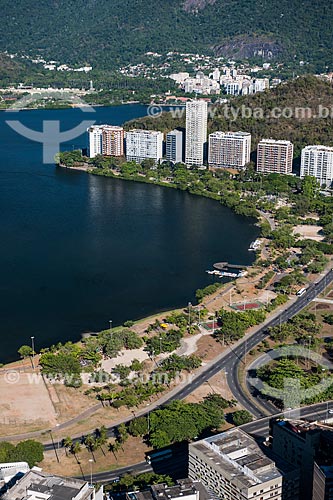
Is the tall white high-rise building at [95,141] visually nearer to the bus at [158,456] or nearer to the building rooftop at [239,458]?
the bus at [158,456]

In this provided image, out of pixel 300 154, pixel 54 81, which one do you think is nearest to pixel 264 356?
pixel 300 154

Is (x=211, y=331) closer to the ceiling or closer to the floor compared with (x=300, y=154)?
closer to the floor

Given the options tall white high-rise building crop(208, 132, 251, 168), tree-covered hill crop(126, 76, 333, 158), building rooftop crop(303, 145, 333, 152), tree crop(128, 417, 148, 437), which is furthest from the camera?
tree-covered hill crop(126, 76, 333, 158)

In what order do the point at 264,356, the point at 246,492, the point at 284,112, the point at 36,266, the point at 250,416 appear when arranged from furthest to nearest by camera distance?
1. the point at 284,112
2. the point at 36,266
3. the point at 264,356
4. the point at 250,416
5. the point at 246,492

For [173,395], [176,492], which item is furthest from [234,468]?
[173,395]

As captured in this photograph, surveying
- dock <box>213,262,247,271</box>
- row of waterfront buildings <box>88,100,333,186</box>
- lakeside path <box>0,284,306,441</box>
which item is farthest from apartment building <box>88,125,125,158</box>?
lakeside path <box>0,284,306,441</box>

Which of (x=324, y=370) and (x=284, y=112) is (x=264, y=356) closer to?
(x=324, y=370)

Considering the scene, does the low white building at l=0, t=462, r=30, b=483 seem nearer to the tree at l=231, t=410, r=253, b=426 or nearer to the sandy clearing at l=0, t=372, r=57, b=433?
the sandy clearing at l=0, t=372, r=57, b=433
